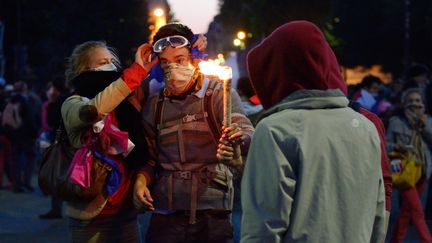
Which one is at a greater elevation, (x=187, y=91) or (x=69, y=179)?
(x=187, y=91)

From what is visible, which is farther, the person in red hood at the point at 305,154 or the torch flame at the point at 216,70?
the torch flame at the point at 216,70

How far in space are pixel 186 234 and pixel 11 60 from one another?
4539cm

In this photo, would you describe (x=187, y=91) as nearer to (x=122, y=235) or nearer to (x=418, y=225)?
(x=122, y=235)

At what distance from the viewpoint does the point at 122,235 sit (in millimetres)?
4562

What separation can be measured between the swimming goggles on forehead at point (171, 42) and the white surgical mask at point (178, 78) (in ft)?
0.41

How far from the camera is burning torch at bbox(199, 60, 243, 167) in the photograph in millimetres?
3668

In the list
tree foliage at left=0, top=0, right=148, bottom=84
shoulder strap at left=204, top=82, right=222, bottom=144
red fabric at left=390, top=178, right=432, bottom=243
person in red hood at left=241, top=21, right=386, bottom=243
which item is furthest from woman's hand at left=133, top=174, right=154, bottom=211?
tree foliage at left=0, top=0, right=148, bottom=84

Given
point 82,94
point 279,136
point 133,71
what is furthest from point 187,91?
point 279,136

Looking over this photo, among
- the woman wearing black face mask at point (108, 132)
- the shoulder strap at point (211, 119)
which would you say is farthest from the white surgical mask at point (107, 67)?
the shoulder strap at point (211, 119)

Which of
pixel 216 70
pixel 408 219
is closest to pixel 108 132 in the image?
pixel 216 70

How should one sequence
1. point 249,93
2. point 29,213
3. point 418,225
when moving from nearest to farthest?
point 249,93, point 418,225, point 29,213

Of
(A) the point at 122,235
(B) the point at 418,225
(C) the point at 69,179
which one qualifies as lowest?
(B) the point at 418,225

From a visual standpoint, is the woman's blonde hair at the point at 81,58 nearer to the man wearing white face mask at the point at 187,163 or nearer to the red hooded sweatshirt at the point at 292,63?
the man wearing white face mask at the point at 187,163

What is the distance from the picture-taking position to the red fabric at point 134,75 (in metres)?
4.32
